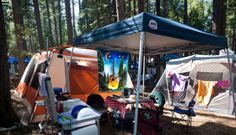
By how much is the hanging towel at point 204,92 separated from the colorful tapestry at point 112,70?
2.32 m

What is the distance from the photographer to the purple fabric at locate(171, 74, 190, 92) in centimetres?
556

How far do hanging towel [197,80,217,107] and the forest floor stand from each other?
0.73 m

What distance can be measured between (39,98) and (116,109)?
1.76 m

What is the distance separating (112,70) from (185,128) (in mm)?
2232

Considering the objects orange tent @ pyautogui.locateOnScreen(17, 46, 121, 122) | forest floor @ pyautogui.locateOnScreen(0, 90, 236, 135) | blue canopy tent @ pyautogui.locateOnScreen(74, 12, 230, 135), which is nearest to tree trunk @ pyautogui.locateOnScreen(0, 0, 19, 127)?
forest floor @ pyautogui.locateOnScreen(0, 90, 236, 135)

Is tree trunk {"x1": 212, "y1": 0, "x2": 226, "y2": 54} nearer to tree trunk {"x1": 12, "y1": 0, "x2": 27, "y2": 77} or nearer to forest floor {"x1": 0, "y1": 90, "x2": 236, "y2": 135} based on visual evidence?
forest floor {"x1": 0, "y1": 90, "x2": 236, "y2": 135}

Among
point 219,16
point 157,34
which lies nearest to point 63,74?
point 157,34

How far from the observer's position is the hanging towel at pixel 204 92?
576cm

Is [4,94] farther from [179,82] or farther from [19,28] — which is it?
[179,82]

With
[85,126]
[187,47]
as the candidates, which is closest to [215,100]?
[187,47]

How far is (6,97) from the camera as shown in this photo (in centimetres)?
363

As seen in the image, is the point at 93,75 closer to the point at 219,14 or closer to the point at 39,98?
the point at 39,98

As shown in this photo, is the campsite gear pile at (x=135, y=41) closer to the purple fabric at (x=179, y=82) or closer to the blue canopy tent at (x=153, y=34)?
the blue canopy tent at (x=153, y=34)

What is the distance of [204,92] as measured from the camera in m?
5.89
